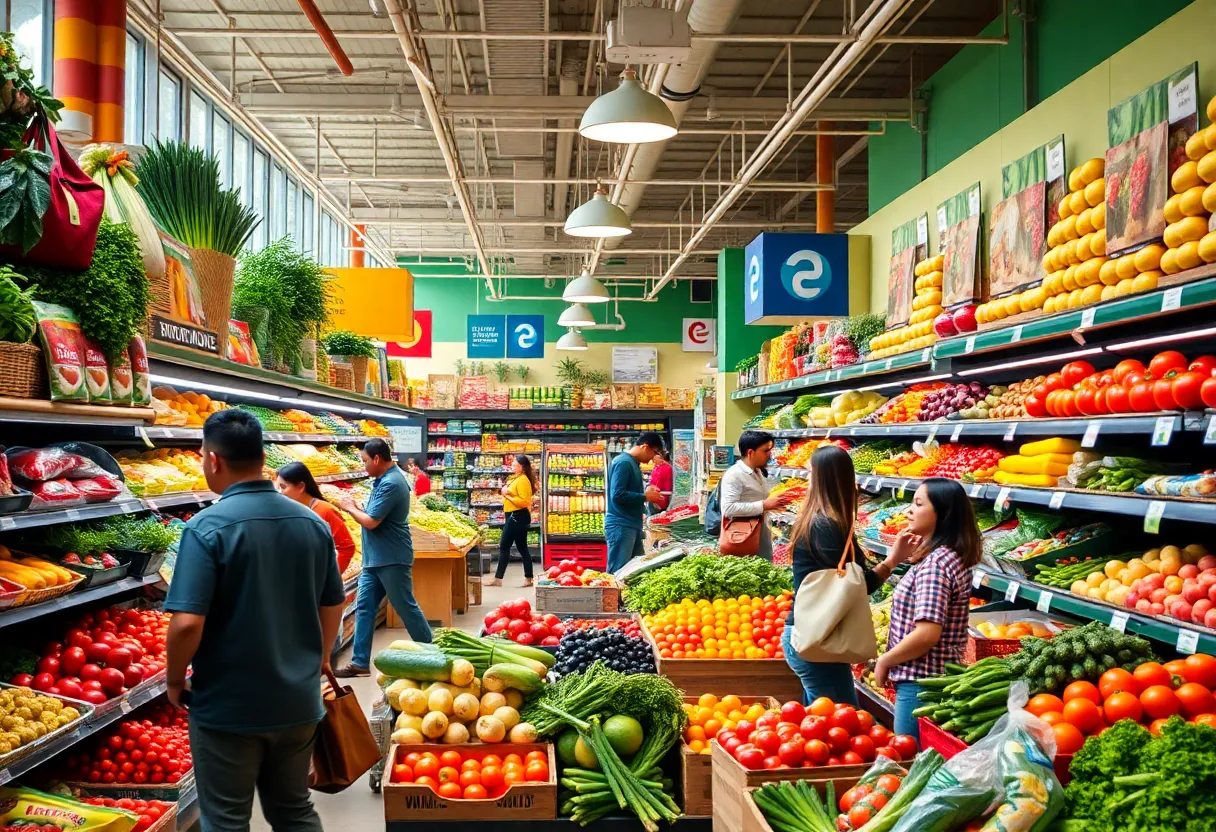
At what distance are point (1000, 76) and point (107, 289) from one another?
287 inches

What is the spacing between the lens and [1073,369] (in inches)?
179

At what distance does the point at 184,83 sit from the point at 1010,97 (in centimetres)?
886

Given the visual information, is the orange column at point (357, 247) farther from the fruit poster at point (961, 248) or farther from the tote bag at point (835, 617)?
the tote bag at point (835, 617)

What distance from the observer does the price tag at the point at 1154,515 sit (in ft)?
11.2

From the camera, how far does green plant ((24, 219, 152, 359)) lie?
388cm

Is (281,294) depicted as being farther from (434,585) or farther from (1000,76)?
(1000,76)

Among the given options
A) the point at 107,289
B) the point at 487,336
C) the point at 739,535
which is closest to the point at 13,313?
the point at 107,289

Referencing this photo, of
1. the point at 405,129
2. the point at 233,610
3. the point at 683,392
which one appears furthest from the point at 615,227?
the point at 683,392

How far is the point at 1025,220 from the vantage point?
5.89m

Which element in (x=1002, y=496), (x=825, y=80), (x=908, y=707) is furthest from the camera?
(x=825, y=80)

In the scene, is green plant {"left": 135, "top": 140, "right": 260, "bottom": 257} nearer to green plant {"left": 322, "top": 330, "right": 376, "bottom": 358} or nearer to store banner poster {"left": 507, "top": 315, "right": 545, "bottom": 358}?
green plant {"left": 322, "top": 330, "right": 376, "bottom": 358}

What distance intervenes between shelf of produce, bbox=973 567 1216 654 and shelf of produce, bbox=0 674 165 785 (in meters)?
3.68

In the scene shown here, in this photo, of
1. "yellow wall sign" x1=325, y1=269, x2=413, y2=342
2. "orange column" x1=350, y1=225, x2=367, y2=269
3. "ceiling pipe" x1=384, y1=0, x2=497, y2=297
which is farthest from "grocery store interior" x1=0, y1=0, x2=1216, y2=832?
"orange column" x1=350, y1=225, x2=367, y2=269

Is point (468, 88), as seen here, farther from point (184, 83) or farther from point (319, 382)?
point (319, 382)
